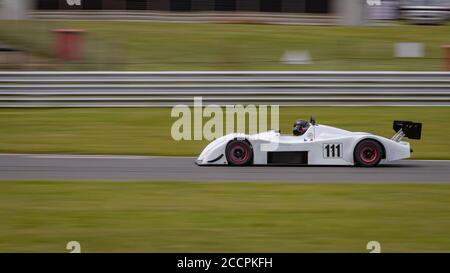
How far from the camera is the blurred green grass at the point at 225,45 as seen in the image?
17.6 m

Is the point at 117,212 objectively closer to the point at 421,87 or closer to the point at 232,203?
the point at 232,203

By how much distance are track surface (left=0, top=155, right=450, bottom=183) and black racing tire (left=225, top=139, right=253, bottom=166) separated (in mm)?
113

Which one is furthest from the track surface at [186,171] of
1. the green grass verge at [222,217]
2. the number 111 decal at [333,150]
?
the green grass verge at [222,217]

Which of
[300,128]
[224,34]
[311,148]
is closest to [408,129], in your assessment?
[311,148]

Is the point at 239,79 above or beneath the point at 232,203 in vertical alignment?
above

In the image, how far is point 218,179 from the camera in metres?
9.90

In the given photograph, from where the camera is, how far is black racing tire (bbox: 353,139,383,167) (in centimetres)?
1062

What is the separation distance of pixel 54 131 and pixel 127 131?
1325 mm

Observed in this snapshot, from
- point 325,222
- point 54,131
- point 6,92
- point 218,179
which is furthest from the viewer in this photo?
point 6,92

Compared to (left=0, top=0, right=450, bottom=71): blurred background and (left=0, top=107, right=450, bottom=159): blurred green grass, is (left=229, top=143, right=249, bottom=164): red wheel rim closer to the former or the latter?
(left=0, top=107, right=450, bottom=159): blurred green grass

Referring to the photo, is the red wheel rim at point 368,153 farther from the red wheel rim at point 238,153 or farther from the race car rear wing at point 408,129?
the red wheel rim at point 238,153

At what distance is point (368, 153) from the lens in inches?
421
